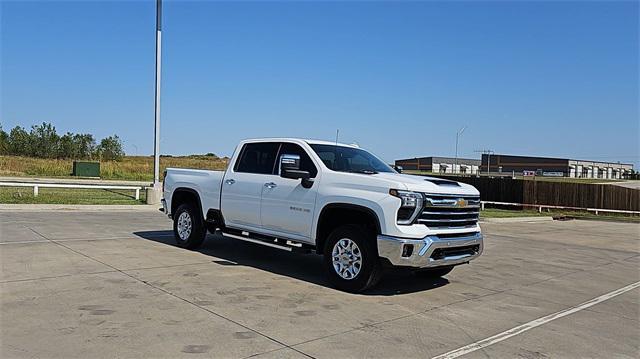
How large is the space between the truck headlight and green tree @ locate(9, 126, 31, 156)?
7820 centimetres

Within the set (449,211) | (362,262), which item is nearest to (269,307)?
(362,262)

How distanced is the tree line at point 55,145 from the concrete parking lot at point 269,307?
64949mm

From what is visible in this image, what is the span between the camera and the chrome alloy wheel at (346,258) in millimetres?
7262

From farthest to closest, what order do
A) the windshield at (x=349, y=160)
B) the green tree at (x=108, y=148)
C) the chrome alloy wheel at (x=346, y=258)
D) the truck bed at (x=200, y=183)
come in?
Answer: the green tree at (x=108, y=148), the truck bed at (x=200, y=183), the windshield at (x=349, y=160), the chrome alloy wheel at (x=346, y=258)

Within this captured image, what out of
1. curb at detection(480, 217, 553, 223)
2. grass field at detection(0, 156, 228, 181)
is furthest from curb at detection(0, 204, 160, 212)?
grass field at detection(0, 156, 228, 181)

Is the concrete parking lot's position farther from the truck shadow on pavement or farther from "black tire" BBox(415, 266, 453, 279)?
"black tire" BBox(415, 266, 453, 279)

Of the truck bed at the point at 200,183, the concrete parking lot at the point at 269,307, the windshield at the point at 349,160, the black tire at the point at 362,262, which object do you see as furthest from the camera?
the truck bed at the point at 200,183

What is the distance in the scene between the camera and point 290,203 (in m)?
8.20

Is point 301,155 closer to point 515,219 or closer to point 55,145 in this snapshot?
point 515,219

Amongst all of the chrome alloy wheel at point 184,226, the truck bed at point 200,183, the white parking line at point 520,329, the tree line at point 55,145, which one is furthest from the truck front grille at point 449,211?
the tree line at point 55,145

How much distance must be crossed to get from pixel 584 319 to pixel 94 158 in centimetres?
7334

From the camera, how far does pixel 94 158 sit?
71.9 meters

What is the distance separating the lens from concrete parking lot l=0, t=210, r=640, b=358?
5031mm

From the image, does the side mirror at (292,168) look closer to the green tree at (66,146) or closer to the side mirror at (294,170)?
the side mirror at (294,170)
